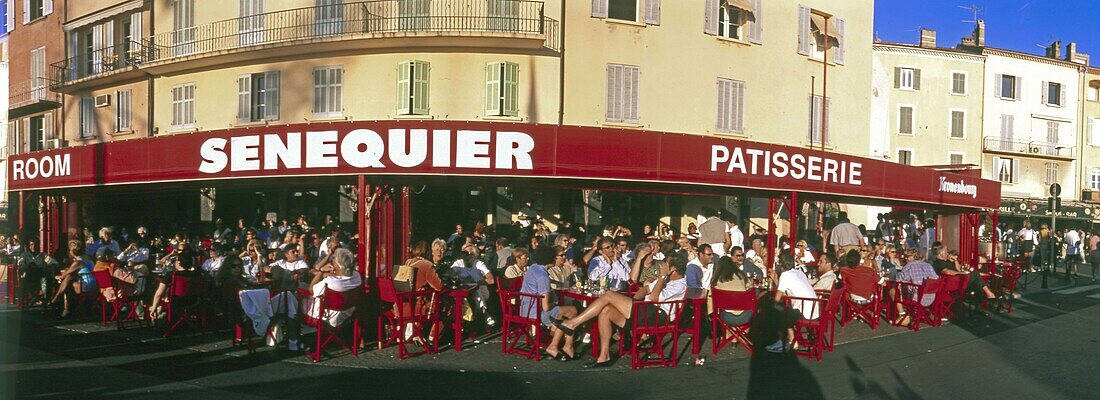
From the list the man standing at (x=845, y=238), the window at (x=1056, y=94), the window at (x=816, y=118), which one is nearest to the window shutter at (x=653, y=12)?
the window at (x=816, y=118)

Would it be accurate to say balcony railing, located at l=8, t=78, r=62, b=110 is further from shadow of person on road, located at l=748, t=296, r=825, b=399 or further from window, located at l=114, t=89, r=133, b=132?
shadow of person on road, located at l=748, t=296, r=825, b=399

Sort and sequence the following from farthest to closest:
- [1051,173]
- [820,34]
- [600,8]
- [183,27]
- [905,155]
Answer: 1. [1051,173]
2. [905,155]
3. [820,34]
4. [183,27]
5. [600,8]

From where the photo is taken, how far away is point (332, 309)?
30.5 ft

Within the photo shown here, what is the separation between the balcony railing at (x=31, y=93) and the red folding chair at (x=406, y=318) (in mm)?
24381

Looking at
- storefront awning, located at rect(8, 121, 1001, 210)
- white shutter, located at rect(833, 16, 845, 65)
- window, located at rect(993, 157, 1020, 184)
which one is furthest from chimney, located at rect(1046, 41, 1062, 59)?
storefront awning, located at rect(8, 121, 1001, 210)

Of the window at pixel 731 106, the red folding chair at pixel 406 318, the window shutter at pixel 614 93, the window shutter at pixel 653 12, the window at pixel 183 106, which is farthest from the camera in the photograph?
the window at pixel 183 106

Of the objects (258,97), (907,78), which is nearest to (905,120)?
(907,78)

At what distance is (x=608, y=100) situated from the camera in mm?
20516

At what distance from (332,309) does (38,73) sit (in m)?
27.5

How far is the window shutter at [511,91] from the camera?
1991 cm

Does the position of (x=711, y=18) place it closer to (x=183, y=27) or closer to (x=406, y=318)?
(x=406, y=318)

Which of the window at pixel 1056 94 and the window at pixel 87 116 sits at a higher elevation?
the window at pixel 1056 94

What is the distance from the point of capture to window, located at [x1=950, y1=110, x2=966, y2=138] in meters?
42.4

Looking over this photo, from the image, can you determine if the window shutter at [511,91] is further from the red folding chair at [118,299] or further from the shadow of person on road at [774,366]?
the shadow of person on road at [774,366]
